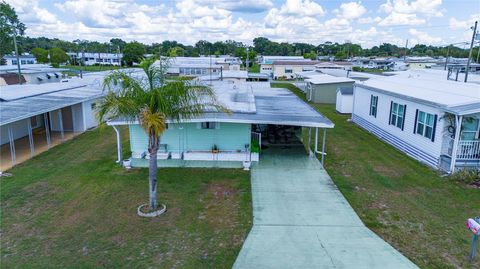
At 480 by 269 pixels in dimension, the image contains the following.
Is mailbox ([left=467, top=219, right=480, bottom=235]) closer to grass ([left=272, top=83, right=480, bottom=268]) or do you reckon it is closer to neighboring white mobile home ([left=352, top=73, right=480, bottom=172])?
grass ([left=272, top=83, right=480, bottom=268])

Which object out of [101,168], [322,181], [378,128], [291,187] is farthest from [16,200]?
[378,128]

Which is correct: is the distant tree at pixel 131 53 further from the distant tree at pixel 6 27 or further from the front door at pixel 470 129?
the front door at pixel 470 129

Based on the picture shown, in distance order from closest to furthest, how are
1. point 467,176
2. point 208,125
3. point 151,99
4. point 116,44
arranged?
1. point 151,99
2. point 467,176
3. point 208,125
4. point 116,44

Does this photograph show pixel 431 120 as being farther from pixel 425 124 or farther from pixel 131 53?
pixel 131 53

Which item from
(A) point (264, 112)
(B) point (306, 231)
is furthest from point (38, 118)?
(B) point (306, 231)

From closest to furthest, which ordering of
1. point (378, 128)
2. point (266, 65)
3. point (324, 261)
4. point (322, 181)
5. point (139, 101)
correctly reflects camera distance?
point (324, 261), point (139, 101), point (322, 181), point (378, 128), point (266, 65)

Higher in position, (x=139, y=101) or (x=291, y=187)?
(x=139, y=101)

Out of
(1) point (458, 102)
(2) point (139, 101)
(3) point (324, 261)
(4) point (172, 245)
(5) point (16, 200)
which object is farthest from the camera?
(1) point (458, 102)

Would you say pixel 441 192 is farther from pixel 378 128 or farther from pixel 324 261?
pixel 378 128
